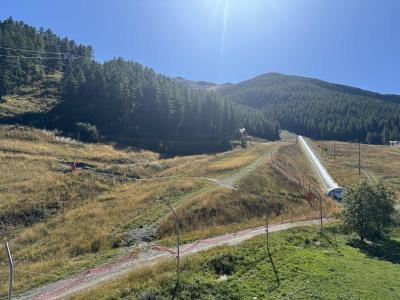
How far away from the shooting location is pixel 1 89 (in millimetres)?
120375

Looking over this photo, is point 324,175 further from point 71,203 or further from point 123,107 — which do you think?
point 71,203

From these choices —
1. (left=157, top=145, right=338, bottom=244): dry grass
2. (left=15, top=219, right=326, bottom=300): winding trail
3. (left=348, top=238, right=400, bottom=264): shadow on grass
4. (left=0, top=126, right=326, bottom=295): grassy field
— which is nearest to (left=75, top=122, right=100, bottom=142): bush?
(left=0, top=126, right=326, bottom=295): grassy field

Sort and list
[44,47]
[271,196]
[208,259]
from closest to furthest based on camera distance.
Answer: [208,259], [271,196], [44,47]

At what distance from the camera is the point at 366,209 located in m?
43.1

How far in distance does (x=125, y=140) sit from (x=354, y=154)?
310ft

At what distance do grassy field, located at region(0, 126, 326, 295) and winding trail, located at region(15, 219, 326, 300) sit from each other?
4.77 feet

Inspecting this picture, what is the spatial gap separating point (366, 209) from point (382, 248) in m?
4.12

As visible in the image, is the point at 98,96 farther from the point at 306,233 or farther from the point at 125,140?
the point at 306,233

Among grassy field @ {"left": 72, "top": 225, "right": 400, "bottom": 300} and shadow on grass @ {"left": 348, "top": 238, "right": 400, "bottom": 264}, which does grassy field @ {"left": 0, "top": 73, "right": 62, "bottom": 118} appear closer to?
grassy field @ {"left": 72, "top": 225, "right": 400, "bottom": 300}

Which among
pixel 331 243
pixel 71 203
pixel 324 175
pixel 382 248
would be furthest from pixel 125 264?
pixel 324 175

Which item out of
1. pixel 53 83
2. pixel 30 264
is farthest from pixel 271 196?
pixel 53 83

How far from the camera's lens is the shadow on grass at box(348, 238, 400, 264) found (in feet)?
125

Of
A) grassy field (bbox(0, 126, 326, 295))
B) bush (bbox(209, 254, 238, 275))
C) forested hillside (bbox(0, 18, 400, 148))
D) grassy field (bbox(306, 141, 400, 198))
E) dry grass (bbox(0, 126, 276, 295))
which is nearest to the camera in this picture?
bush (bbox(209, 254, 238, 275))

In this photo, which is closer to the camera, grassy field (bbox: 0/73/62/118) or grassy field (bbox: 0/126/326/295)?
grassy field (bbox: 0/126/326/295)
